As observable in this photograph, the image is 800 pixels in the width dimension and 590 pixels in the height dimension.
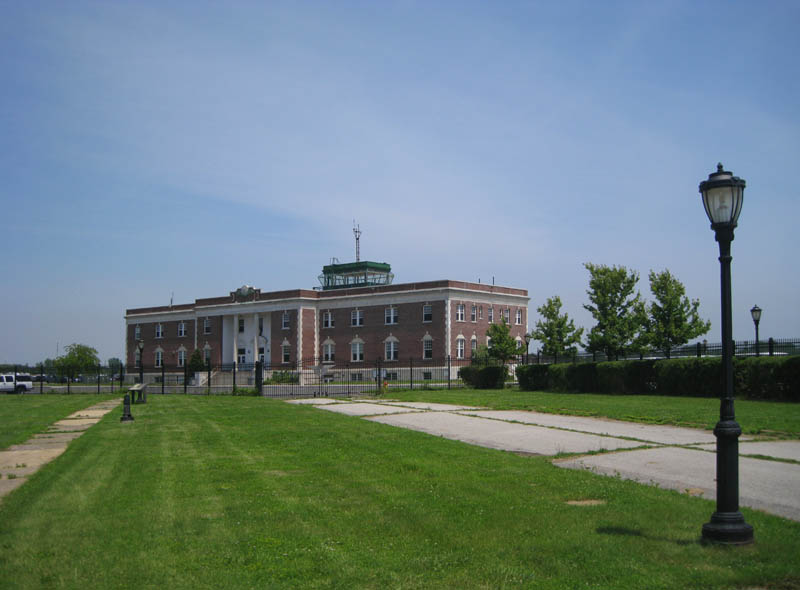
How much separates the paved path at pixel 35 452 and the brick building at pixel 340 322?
134ft

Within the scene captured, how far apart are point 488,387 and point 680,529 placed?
34.1 m

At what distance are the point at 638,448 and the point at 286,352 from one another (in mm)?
67438

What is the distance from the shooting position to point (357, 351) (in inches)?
2923

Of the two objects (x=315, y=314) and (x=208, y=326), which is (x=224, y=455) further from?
(x=208, y=326)

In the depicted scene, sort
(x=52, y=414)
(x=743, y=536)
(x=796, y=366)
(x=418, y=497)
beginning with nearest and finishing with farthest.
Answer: (x=743, y=536) → (x=418, y=497) → (x=796, y=366) → (x=52, y=414)

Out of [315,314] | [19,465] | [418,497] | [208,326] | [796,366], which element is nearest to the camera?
[418,497]

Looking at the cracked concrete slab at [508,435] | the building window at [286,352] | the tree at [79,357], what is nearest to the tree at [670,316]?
the cracked concrete slab at [508,435]

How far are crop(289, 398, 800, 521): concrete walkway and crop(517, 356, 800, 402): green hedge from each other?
8224 millimetres

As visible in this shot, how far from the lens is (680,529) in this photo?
7129mm

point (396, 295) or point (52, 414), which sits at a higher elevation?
point (396, 295)

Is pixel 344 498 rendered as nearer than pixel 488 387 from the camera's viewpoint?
Yes

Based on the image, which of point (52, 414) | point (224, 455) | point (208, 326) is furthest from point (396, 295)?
Answer: point (224, 455)

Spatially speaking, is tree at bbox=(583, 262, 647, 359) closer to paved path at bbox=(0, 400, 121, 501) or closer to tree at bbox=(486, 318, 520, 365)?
tree at bbox=(486, 318, 520, 365)

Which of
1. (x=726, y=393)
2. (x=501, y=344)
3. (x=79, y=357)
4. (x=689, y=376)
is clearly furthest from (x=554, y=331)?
(x=79, y=357)
